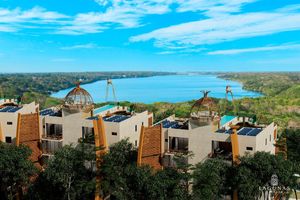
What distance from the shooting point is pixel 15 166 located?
30.1 m

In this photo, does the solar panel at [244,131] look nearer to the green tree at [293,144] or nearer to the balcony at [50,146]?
the green tree at [293,144]

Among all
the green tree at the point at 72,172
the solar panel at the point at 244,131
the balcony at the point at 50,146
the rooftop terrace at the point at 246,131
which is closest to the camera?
the green tree at the point at 72,172

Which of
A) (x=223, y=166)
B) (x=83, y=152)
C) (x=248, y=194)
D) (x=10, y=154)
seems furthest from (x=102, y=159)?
(x=248, y=194)

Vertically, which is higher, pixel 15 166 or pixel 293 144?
pixel 15 166

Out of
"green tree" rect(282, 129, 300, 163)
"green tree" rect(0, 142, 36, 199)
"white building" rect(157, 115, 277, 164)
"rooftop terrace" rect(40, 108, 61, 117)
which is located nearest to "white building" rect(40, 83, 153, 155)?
"rooftop terrace" rect(40, 108, 61, 117)

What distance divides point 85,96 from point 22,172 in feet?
28.9

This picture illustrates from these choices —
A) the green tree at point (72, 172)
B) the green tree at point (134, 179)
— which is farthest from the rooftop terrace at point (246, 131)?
the green tree at point (72, 172)

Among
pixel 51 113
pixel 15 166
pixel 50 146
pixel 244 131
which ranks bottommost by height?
pixel 15 166

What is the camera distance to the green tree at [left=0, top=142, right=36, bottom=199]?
29.8 metres

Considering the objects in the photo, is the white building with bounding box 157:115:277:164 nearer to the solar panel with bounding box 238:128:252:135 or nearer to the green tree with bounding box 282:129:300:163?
the solar panel with bounding box 238:128:252:135

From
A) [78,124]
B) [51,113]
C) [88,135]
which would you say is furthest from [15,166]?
[51,113]

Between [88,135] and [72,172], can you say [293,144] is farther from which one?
[72,172]

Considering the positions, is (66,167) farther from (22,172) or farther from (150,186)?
(150,186)

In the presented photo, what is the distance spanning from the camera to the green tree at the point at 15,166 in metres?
29.8
